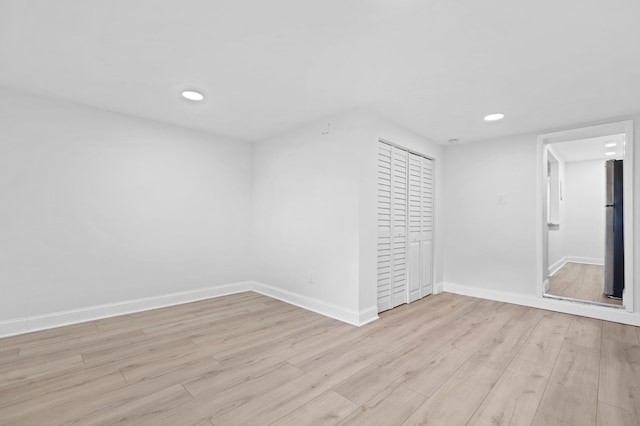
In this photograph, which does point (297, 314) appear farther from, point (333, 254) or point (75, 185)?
point (75, 185)

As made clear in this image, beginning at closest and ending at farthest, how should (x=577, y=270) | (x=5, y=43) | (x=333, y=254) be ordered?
(x=5, y=43)
(x=333, y=254)
(x=577, y=270)

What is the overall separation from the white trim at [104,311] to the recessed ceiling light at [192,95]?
234 cm

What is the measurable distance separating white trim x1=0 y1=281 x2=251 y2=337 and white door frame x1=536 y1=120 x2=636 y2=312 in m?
4.11

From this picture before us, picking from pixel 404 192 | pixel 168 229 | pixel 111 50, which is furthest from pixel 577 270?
pixel 111 50

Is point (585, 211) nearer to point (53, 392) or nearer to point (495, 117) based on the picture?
point (495, 117)

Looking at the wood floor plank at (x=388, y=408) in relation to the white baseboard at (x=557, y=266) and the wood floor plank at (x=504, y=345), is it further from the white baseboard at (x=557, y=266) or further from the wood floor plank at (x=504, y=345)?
the white baseboard at (x=557, y=266)

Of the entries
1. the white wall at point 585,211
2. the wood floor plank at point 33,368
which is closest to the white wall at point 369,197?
the wood floor plank at point 33,368

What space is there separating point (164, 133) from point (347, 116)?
2267 millimetres

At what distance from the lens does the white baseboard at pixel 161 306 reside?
2674 millimetres

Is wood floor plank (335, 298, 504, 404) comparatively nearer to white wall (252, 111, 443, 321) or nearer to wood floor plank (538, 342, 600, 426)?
wood floor plank (538, 342, 600, 426)

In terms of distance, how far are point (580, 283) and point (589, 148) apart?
240 cm

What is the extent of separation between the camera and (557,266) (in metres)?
5.80

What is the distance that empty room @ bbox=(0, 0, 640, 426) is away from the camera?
5.55 ft

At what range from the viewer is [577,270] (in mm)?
5641
